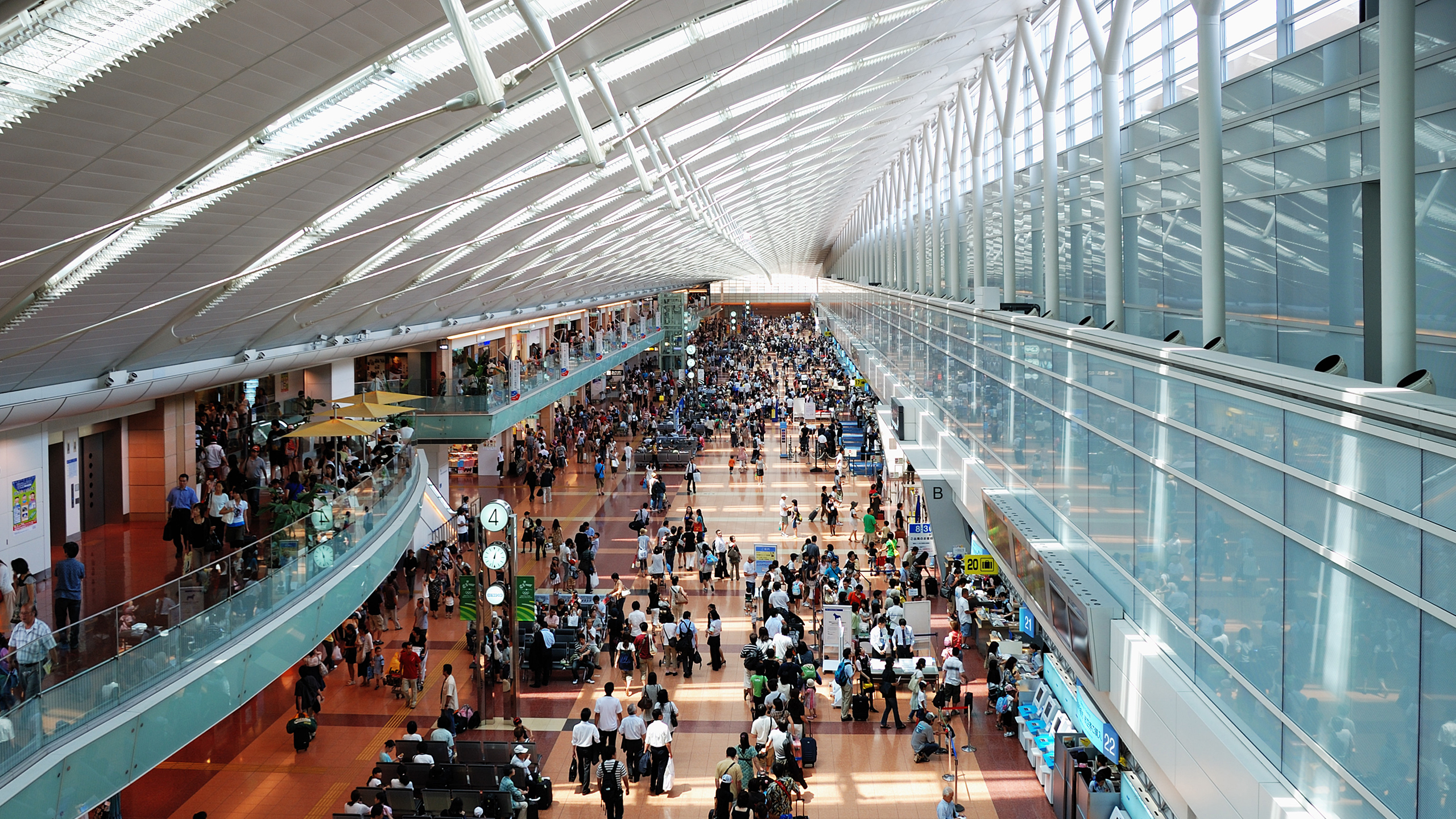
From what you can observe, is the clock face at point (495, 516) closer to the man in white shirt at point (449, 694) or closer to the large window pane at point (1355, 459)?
the man in white shirt at point (449, 694)

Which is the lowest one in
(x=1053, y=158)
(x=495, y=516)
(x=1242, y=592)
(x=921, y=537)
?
(x=921, y=537)

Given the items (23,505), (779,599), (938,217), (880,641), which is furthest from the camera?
(938,217)

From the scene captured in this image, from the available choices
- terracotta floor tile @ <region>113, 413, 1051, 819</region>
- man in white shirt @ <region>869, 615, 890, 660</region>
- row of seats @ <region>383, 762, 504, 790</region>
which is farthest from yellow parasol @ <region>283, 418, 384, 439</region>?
man in white shirt @ <region>869, 615, 890, 660</region>

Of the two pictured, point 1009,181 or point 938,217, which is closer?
point 1009,181

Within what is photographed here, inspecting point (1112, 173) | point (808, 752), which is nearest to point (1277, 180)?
point (1112, 173)

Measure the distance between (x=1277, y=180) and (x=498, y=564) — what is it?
1147 centimetres

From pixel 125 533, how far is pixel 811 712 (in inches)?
455

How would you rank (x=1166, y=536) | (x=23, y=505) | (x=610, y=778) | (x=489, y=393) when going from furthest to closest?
(x=489, y=393) < (x=23, y=505) < (x=610, y=778) < (x=1166, y=536)

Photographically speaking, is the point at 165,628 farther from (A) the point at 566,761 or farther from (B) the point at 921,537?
(B) the point at 921,537

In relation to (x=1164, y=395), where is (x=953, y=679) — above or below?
below

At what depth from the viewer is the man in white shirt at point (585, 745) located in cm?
1319

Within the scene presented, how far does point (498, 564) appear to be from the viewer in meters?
16.1

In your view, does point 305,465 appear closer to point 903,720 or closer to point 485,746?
point 485,746

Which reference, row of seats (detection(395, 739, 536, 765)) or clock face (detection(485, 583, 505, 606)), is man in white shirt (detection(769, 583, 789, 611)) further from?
row of seats (detection(395, 739, 536, 765))
